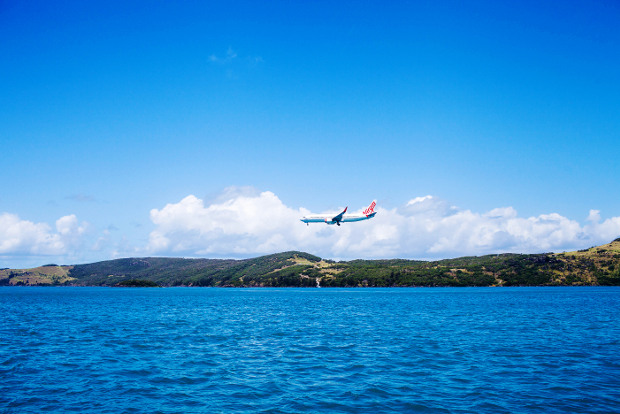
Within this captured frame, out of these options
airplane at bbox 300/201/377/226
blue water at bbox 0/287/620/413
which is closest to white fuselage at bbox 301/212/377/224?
airplane at bbox 300/201/377/226

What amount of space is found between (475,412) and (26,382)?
Result: 101 feet

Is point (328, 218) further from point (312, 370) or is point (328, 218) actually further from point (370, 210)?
point (312, 370)

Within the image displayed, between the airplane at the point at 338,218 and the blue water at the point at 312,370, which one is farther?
the airplane at the point at 338,218

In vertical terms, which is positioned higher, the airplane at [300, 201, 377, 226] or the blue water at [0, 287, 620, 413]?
the airplane at [300, 201, 377, 226]

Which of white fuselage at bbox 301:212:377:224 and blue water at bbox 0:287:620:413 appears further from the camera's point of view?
white fuselage at bbox 301:212:377:224

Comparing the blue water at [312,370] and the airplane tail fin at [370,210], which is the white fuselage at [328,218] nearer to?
the airplane tail fin at [370,210]

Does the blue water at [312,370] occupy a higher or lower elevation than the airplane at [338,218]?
lower

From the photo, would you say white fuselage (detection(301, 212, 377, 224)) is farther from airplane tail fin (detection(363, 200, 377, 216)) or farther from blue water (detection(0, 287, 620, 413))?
blue water (detection(0, 287, 620, 413))

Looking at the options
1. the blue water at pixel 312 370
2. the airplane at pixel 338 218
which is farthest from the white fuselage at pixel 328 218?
the blue water at pixel 312 370

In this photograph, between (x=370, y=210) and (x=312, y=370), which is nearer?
(x=312, y=370)

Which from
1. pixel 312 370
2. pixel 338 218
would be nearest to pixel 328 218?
pixel 338 218

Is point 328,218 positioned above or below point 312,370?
above

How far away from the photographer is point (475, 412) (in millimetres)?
23297

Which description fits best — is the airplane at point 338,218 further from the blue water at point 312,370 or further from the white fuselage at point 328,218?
the blue water at point 312,370
